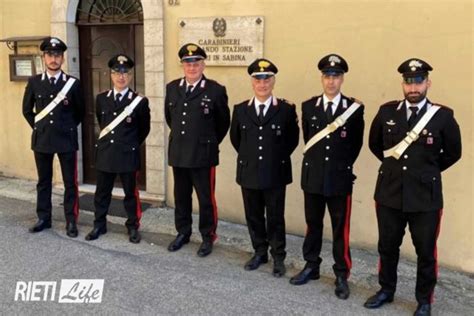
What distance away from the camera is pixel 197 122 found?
4.87m

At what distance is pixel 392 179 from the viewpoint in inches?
152

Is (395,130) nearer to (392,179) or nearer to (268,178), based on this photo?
(392,179)

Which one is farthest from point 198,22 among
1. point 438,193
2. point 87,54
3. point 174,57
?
point 438,193

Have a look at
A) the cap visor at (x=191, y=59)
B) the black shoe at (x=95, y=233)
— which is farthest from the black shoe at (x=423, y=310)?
the black shoe at (x=95, y=233)

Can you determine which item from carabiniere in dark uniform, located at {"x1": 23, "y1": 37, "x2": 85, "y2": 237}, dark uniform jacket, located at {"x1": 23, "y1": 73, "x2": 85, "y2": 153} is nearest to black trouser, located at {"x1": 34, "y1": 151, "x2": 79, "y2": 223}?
carabiniere in dark uniform, located at {"x1": 23, "y1": 37, "x2": 85, "y2": 237}

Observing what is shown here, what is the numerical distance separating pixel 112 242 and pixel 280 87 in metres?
2.48

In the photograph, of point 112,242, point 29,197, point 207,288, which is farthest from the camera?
point 29,197

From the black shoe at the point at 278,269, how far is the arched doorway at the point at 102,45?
10.1ft

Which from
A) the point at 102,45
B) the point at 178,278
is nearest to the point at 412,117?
the point at 178,278

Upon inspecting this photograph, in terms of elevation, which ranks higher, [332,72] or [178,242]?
[332,72]

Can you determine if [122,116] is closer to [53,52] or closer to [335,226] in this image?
[53,52]

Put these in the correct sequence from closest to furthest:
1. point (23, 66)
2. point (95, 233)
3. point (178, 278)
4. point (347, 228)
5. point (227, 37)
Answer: point (347, 228)
point (178, 278)
point (95, 233)
point (227, 37)
point (23, 66)

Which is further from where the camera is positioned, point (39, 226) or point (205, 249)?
point (39, 226)

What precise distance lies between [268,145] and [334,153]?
600mm
